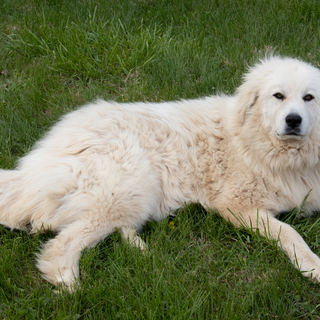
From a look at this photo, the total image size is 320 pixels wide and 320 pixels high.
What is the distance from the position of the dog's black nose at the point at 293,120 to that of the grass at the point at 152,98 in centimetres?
87

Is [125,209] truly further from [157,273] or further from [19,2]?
[19,2]

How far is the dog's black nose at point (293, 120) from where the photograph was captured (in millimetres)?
2926

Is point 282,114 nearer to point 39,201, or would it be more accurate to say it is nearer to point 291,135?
point 291,135

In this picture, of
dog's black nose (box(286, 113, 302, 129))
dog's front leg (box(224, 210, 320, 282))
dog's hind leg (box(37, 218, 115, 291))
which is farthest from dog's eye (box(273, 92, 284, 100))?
dog's hind leg (box(37, 218, 115, 291))

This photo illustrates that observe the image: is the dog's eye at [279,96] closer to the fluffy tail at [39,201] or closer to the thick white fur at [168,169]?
the thick white fur at [168,169]

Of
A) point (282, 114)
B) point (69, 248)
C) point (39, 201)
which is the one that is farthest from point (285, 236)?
point (39, 201)

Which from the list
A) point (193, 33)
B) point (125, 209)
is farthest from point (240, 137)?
point (193, 33)

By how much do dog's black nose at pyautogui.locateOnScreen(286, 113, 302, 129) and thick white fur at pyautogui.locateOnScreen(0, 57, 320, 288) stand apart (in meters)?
0.04

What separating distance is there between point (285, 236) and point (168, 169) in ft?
3.91

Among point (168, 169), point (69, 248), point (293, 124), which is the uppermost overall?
point (293, 124)

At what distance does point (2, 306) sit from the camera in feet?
7.85

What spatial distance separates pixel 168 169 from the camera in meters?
3.42

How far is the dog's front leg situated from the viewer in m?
2.67

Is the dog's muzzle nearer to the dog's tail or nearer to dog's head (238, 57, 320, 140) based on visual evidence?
dog's head (238, 57, 320, 140)
